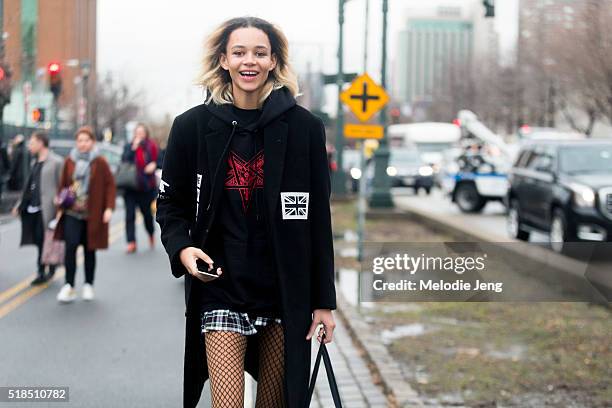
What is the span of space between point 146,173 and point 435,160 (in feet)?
118

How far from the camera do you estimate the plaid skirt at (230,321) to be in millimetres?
3062

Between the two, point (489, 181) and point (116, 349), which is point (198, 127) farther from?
point (489, 181)

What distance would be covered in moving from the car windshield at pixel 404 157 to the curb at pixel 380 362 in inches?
1136

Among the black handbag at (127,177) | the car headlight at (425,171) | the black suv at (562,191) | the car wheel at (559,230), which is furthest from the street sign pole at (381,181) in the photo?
the car headlight at (425,171)

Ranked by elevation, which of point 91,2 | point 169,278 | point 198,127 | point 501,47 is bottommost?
point 169,278

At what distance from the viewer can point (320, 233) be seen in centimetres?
316

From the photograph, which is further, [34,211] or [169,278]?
[169,278]

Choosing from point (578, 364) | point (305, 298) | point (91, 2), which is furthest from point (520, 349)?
point (91, 2)

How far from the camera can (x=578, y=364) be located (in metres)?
6.29

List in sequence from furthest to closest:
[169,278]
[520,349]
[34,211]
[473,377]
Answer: [169,278], [34,211], [520,349], [473,377]

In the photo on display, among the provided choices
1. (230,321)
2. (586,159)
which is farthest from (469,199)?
(230,321)

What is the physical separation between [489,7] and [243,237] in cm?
1041

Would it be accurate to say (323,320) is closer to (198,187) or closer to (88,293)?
(198,187)

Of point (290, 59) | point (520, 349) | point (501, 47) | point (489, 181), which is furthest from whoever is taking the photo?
point (501, 47)
